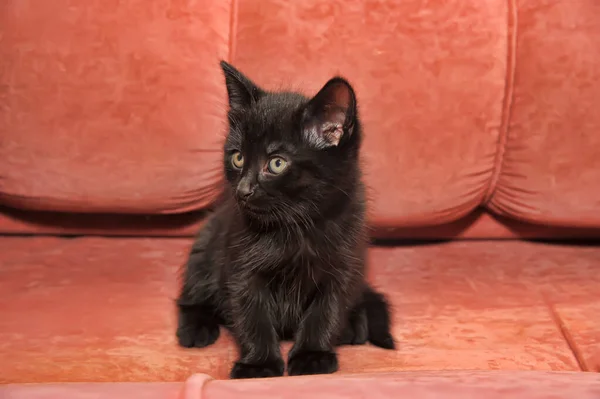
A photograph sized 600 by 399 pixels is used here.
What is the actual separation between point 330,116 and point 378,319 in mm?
518

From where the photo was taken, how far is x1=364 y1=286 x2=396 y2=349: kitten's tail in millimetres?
1482

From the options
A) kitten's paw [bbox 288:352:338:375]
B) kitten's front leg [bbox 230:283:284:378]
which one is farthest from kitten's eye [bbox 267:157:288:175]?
kitten's paw [bbox 288:352:338:375]

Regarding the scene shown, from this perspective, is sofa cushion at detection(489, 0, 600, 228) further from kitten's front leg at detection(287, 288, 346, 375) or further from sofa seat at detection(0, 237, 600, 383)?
kitten's front leg at detection(287, 288, 346, 375)

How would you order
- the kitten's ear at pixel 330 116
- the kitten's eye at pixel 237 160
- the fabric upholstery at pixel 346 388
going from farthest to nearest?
the kitten's eye at pixel 237 160
the kitten's ear at pixel 330 116
the fabric upholstery at pixel 346 388

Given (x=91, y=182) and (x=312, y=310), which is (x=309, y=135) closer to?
(x=312, y=310)

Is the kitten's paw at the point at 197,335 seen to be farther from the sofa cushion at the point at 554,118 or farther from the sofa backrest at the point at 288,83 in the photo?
the sofa cushion at the point at 554,118

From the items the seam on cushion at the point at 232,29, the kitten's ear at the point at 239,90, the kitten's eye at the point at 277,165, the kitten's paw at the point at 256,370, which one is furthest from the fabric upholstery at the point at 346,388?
the seam on cushion at the point at 232,29

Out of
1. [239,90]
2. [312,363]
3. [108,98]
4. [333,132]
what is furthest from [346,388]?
[108,98]

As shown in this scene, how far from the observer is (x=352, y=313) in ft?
5.04

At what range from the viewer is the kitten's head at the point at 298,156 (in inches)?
50.8

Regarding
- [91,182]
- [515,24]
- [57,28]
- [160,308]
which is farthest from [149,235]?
[515,24]

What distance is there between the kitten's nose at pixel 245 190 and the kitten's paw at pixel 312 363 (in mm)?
361

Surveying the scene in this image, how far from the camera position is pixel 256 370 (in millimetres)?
1321

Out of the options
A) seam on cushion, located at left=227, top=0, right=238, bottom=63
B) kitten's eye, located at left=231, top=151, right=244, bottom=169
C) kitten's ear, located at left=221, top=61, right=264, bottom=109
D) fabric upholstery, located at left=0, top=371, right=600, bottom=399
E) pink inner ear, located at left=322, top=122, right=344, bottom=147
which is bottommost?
fabric upholstery, located at left=0, top=371, right=600, bottom=399
